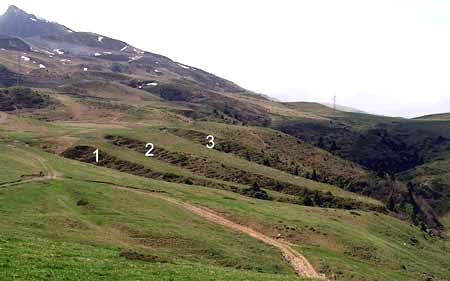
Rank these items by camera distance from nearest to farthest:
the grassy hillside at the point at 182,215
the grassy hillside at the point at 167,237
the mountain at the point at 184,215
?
the grassy hillside at the point at 167,237, the grassy hillside at the point at 182,215, the mountain at the point at 184,215

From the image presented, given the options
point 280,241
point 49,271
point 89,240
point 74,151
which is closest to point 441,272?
point 280,241

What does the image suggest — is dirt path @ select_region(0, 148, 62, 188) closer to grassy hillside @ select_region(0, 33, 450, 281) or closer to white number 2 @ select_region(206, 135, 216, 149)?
grassy hillside @ select_region(0, 33, 450, 281)

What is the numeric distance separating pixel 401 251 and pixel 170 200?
131 ft

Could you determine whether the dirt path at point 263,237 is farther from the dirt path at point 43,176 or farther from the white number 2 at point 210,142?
the white number 2 at point 210,142

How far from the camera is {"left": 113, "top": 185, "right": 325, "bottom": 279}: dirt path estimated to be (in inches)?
2579

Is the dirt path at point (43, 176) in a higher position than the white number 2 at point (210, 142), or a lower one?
lower

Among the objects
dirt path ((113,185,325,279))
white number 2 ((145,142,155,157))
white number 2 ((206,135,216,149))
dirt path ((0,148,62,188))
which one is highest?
white number 2 ((206,135,216,149))

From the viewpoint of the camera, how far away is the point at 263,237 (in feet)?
249

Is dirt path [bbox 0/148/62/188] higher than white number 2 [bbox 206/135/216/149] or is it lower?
lower

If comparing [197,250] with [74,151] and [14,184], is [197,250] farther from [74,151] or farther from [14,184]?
[74,151]

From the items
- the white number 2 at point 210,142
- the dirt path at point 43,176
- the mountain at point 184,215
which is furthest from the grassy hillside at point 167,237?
the white number 2 at point 210,142

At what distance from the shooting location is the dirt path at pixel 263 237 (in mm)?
65500

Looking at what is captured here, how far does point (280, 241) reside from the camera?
76500 mm

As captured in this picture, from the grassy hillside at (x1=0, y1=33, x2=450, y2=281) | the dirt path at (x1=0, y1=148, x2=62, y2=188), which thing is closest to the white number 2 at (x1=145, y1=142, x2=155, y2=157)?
the grassy hillside at (x1=0, y1=33, x2=450, y2=281)
